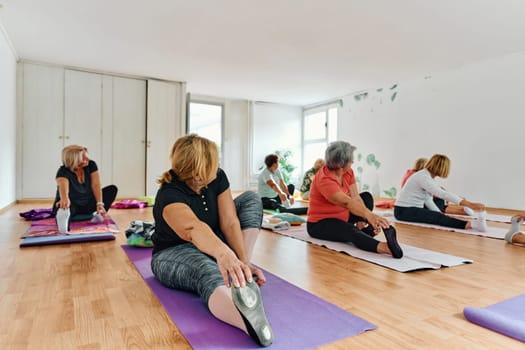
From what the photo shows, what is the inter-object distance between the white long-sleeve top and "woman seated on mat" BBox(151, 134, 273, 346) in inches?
91.2

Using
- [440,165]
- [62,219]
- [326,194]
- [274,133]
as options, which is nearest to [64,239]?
[62,219]

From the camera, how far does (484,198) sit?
523 cm

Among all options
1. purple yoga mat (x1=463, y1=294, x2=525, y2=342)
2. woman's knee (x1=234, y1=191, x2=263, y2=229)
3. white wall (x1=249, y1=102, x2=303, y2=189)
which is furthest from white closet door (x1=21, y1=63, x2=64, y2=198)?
purple yoga mat (x1=463, y1=294, x2=525, y2=342)

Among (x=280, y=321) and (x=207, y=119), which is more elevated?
(x=207, y=119)

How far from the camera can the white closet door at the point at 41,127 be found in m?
5.46

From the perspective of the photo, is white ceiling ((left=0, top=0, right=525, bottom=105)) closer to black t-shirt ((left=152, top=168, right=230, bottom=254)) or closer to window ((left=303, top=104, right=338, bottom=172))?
window ((left=303, top=104, right=338, bottom=172))

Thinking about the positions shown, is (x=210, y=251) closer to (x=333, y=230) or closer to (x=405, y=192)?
(x=333, y=230)

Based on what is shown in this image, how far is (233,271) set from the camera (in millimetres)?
948

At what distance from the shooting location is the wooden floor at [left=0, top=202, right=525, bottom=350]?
1.11m

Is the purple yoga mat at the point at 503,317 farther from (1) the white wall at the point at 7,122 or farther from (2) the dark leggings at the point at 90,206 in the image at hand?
(1) the white wall at the point at 7,122

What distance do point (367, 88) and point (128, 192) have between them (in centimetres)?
491

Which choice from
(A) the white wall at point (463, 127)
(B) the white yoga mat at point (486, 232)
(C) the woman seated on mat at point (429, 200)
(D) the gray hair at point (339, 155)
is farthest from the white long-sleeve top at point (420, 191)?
(A) the white wall at point (463, 127)

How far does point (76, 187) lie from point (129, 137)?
3361 mm

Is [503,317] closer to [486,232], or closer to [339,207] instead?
[339,207]
